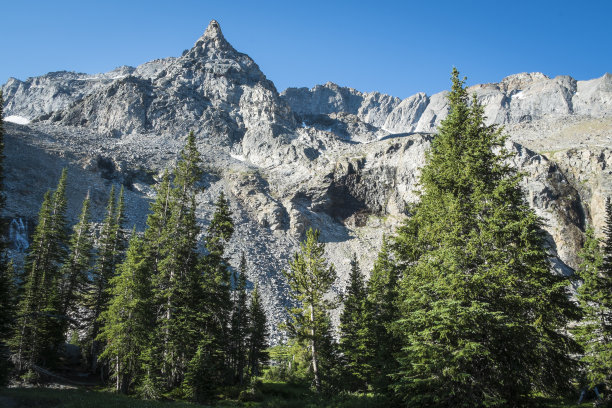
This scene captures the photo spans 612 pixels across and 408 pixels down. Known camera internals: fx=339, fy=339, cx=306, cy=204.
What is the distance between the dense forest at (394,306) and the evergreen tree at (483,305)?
6 cm

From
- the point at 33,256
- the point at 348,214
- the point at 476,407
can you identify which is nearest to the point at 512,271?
the point at 476,407

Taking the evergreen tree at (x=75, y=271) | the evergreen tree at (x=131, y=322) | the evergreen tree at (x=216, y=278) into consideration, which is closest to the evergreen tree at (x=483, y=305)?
the evergreen tree at (x=216, y=278)

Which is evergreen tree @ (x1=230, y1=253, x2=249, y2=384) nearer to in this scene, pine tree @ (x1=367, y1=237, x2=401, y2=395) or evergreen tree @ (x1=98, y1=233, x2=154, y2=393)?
evergreen tree @ (x1=98, y1=233, x2=154, y2=393)

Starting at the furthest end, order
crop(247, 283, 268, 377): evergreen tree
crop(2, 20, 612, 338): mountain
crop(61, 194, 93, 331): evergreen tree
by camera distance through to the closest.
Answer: crop(2, 20, 612, 338): mountain → crop(247, 283, 268, 377): evergreen tree → crop(61, 194, 93, 331): evergreen tree

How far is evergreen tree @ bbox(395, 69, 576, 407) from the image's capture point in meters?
11.5

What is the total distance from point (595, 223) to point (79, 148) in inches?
6485

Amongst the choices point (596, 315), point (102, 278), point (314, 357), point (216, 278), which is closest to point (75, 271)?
point (102, 278)

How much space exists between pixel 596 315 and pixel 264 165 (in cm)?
13639

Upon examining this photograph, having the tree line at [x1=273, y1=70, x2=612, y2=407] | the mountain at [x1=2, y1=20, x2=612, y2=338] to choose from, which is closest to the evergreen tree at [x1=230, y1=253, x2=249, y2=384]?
the tree line at [x1=273, y1=70, x2=612, y2=407]

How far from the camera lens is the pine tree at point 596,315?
62.2ft

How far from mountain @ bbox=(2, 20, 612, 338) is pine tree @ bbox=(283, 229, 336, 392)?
39.1 m

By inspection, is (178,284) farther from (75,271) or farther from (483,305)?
(75,271)

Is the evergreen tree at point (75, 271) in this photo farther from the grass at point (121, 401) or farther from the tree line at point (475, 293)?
the tree line at point (475, 293)

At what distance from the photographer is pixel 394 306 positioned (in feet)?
76.8
